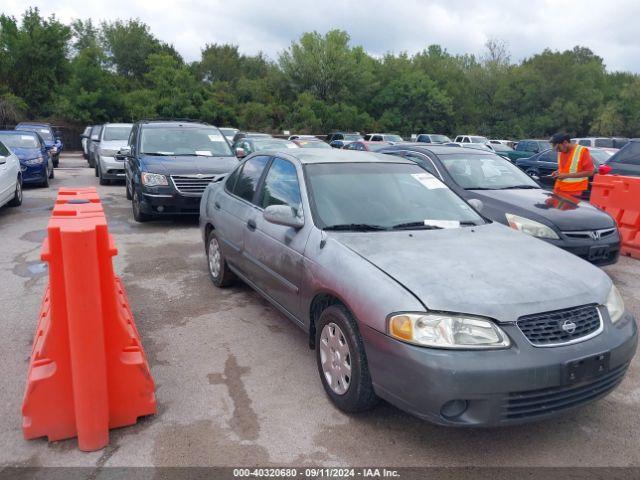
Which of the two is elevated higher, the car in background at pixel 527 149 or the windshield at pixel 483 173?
the windshield at pixel 483 173

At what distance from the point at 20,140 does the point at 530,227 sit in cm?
1340

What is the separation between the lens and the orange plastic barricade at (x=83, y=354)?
2910 mm

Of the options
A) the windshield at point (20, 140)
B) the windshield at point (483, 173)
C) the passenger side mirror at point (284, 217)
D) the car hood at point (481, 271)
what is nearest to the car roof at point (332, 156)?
the passenger side mirror at point (284, 217)

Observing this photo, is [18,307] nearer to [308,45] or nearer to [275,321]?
[275,321]

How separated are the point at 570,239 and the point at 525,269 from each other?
3062 millimetres

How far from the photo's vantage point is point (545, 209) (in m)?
6.42

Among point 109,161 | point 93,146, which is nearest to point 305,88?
→ point 93,146

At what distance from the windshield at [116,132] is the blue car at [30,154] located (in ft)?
6.32

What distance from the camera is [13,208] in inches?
436

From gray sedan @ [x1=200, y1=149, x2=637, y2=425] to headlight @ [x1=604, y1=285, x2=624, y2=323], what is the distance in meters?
0.01

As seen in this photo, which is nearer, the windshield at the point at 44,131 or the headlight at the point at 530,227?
the headlight at the point at 530,227

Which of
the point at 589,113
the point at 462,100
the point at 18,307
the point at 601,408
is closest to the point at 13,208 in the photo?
the point at 18,307

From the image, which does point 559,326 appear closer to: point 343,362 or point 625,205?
point 343,362

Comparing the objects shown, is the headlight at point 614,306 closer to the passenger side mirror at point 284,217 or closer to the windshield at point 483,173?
the passenger side mirror at point 284,217
